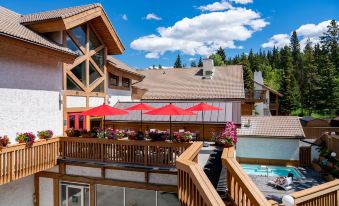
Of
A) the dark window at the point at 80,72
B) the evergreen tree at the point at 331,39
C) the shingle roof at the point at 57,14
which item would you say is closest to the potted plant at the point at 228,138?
the dark window at the point at 80,72

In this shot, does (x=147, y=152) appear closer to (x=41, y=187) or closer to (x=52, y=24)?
(x=41, y=187)

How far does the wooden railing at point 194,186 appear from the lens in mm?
4418

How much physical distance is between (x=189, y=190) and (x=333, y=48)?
7622cm

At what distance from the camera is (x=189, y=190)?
5562 millimetres

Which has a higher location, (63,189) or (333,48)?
(333,48)

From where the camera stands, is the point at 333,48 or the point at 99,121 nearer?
the point at 99,121

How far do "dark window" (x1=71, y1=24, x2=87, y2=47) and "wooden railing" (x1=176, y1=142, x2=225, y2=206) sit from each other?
1004cm

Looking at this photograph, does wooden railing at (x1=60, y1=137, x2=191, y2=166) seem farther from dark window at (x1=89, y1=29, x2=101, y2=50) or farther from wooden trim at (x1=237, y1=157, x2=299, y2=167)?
wooden trim at (x1=237, y1=157, x2=299, y2=167)

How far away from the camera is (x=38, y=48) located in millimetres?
10109

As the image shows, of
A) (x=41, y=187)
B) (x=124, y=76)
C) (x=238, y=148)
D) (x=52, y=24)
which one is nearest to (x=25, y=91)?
(x=52, y=24)

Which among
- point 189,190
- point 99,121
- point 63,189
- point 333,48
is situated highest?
point 333,48

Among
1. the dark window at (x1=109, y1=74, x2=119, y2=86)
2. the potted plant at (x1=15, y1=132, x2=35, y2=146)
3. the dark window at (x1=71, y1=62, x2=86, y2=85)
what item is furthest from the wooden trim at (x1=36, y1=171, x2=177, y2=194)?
the dark window at (x1=109, y1=74, x2=119, y2=86)

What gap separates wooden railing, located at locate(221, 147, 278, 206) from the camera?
4701mm

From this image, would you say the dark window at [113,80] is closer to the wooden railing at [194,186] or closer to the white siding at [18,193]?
the white siding at [18,193]
